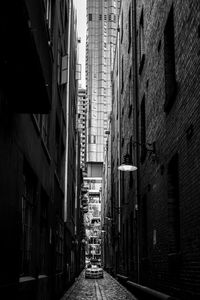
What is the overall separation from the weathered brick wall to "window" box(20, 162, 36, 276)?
3163mm

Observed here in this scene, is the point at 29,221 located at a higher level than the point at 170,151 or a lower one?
lower

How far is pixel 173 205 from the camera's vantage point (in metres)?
12.2

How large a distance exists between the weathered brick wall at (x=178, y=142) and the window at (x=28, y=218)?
125 inches

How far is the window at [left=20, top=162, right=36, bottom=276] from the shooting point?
440 inches

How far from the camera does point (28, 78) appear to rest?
7.69 m

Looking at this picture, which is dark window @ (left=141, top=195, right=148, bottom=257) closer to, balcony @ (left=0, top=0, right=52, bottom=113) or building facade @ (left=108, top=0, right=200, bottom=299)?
building facade @ (left=108, top=0, right=200, bottom=299)

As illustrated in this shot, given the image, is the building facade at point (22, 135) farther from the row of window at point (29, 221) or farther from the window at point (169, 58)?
the window at point (169, 58)

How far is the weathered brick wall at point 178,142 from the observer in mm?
9336

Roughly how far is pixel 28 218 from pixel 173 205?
3353 mm

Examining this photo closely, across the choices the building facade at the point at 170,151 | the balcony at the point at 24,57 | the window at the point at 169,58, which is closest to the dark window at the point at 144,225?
the building facade at the point at 170,151

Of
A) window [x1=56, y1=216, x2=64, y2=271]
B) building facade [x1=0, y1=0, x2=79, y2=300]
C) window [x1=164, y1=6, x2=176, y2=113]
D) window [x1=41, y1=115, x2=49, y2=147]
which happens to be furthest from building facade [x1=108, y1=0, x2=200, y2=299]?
window [x1=56, y1=216, x2=64, y2=271]

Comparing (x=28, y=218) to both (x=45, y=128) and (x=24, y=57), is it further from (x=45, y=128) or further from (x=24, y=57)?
(x=24, y=57)

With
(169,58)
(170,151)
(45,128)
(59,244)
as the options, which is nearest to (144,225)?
(45,128)

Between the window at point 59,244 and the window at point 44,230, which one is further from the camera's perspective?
the window at point 59,244
